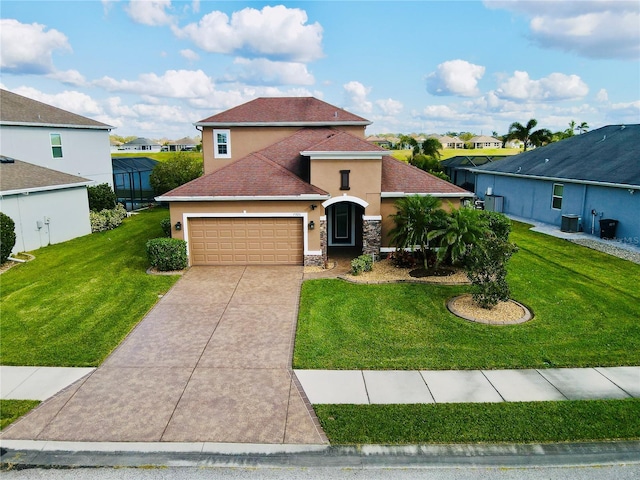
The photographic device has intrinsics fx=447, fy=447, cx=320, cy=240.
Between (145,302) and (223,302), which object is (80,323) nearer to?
(145,302)

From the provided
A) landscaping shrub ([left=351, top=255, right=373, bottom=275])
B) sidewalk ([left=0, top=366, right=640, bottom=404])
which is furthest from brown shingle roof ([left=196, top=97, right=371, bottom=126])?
sidewalk ([left=0, top=366, right=640, bottom=404])

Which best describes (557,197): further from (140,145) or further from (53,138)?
(140,145)

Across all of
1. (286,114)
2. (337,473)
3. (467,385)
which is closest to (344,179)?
(286,114)

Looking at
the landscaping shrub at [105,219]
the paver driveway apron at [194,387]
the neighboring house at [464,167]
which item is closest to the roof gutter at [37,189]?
the landscaping shrub at [105,219]

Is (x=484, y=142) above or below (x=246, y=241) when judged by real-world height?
above

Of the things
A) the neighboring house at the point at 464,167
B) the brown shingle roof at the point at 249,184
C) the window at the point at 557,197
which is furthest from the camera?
the neighboring house at the point at 464,167

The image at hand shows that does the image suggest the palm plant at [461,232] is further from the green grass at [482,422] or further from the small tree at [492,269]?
the green grass at [482,422]
